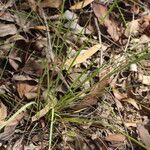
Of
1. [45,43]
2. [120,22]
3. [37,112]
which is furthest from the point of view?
[120,22]

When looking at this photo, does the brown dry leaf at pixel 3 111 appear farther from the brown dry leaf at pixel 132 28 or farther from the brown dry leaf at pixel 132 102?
the brown dry leaf at pixel 132 28

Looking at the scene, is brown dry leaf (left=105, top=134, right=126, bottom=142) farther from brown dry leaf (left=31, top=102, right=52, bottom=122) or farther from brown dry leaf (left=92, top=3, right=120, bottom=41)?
brown dry leaf (left=92, top=3, right=120, bottom=41)

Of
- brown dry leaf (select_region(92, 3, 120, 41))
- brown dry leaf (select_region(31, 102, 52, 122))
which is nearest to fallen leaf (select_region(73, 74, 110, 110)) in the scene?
brown dry leaf (select_region(31, 102, 52, 122))

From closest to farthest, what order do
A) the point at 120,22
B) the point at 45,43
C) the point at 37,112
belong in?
1. the point at 37,112
2. the point at 45,43
3. the point at 120,22

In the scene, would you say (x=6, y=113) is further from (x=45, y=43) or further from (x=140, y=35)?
(x=140, y=35)

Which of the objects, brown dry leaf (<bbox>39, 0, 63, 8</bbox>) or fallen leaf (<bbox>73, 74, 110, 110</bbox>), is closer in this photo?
fallen leaf (<bbox>73, 74, 110, 110</bbox>)

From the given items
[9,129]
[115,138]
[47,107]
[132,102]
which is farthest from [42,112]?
[132,102]

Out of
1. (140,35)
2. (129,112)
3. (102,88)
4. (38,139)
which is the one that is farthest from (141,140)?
(140,35)
